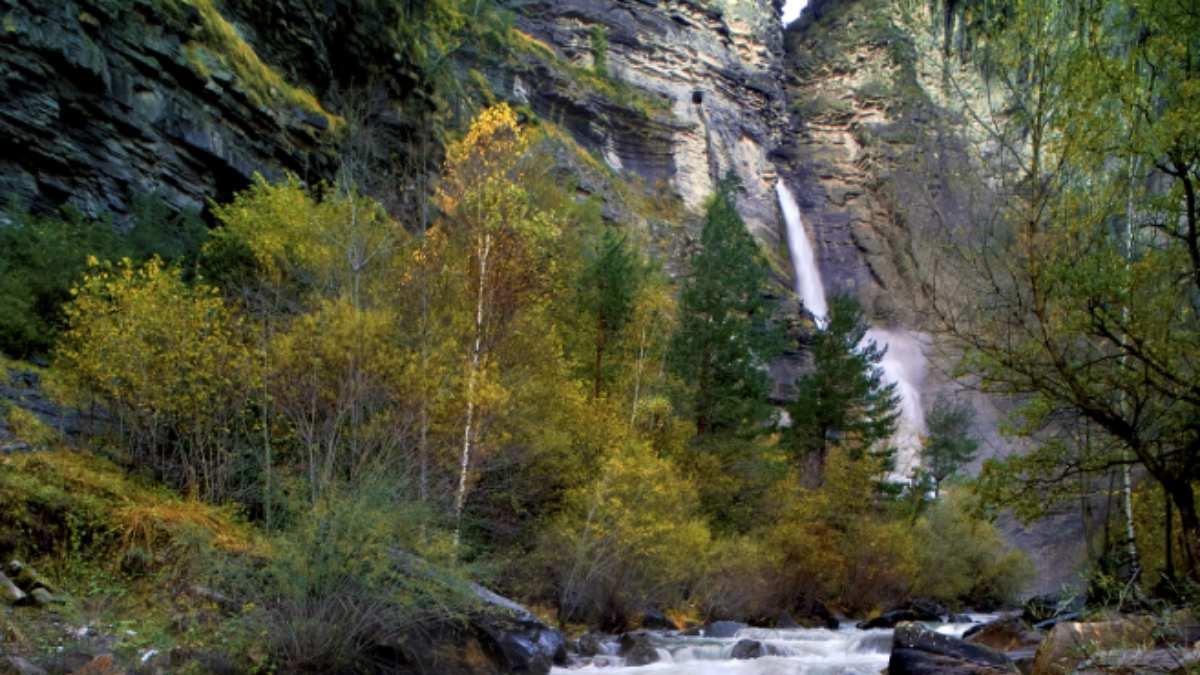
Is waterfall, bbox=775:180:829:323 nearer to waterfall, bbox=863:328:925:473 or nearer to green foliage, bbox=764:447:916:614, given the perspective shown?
waterfall, bbox=863:328:925:473

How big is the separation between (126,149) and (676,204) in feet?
144

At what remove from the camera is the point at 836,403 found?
31.0 metres

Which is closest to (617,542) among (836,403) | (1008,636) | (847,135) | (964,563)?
(1008,636)

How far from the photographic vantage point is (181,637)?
8898mm

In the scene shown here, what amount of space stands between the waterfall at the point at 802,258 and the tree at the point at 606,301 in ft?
138

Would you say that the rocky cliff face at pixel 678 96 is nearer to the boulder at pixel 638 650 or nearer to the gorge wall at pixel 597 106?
the gorge wall at pixel 597 106

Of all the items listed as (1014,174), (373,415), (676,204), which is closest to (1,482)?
(373,415)

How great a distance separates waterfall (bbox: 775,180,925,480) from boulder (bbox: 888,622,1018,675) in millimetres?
46899

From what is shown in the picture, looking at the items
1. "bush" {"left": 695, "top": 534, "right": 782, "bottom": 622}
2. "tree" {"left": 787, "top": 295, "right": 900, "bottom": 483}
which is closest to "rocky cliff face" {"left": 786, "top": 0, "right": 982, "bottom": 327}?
"tree" {"left": 787, "top": 295, "right": 900, "bottom": 483}

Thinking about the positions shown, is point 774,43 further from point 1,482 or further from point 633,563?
point 1,482

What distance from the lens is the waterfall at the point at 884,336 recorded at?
6028 cm

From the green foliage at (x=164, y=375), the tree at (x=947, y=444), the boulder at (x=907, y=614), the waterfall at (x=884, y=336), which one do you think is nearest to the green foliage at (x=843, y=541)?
the boulder at (x=907, y=614)

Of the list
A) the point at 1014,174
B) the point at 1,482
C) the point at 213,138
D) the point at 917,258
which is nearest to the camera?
the point at 1014,174

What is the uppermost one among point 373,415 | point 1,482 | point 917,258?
point 917,258
